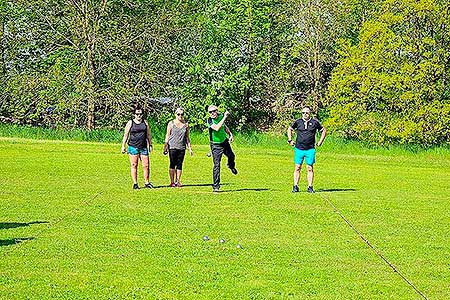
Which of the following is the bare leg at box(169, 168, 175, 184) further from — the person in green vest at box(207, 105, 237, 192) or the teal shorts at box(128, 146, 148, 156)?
the person in green vest at box(207, 105, 237, 192)

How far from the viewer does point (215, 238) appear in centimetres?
1301

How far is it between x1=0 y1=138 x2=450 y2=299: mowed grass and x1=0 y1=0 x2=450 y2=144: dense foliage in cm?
2000

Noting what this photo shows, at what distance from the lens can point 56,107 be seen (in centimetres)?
4797

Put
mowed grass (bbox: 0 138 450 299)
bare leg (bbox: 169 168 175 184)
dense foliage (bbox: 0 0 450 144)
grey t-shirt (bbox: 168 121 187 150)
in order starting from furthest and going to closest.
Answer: dense foliage (bbox: 0 0 450 144) < bare leg (bbox: 169 168 175 184) < grey t-shirt (bbox: 168 121 187 150) < mowed grass (bbox: 0 138 450 299)

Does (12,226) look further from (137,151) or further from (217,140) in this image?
(217,140)

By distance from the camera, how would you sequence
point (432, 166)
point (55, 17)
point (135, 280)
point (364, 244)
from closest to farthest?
point (135, 280) < point (364, 244) < point (432, 166) < point (55, 17)

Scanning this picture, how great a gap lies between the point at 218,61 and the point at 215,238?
1525 inches

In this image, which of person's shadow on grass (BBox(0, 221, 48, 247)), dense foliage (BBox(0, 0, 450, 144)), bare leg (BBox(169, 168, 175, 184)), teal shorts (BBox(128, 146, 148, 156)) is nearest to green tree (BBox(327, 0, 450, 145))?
dense foliage (BBox(0, 0, 450, 144))

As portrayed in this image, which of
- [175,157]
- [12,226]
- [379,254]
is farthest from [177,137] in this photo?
[379,254]

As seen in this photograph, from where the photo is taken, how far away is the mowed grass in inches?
383

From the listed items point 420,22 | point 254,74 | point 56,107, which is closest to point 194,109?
point 254,74

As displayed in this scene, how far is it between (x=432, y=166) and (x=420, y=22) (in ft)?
35.7

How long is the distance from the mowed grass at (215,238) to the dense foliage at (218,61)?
20003 millimetres

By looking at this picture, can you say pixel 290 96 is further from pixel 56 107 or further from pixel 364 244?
pixel 364 244
